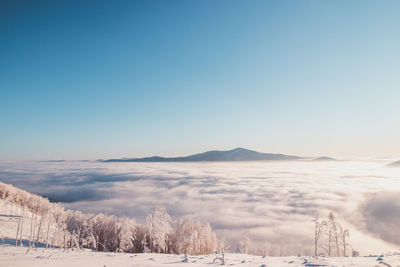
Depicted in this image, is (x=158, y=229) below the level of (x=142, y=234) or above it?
above

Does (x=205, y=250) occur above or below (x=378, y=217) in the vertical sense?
above

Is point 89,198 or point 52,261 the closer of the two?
point 52,261

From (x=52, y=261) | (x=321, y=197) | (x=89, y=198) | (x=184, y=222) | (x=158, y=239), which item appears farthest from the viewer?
(x=89, y=198)

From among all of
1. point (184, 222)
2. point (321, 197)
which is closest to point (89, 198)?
point (184, 222)

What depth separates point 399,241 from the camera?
59.6 metres

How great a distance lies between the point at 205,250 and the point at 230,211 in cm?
6419

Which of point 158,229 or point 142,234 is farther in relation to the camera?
point 142,234

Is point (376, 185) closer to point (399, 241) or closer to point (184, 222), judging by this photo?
point (399, 241)

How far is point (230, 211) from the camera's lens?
77562 millimetres

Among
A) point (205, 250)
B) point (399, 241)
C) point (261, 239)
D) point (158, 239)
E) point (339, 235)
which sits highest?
point (339, 235)

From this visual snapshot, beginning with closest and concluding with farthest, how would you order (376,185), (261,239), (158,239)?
(158,239) → (261,239) → (376,185)

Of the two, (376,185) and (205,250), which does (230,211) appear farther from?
(376,185)

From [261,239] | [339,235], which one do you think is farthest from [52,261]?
[261,239]

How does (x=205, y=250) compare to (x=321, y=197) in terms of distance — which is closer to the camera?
(x=205, y=250)
